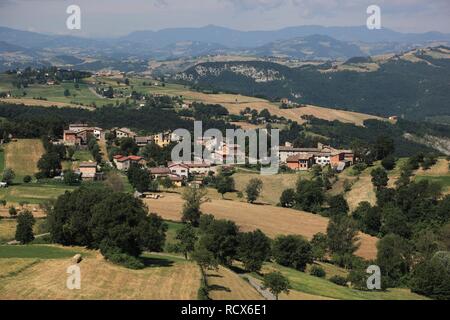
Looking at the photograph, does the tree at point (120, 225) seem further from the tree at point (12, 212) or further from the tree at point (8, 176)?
the tree at point (8, 176)

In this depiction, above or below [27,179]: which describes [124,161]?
above

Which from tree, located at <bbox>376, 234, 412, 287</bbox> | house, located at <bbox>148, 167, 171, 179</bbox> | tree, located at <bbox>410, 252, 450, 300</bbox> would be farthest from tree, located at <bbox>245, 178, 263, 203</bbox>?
tree, located at <bbox>410, 252, 450, 300</bbox>

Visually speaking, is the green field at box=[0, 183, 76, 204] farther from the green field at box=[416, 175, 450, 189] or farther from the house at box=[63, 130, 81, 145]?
the green field at box=[416, 175, 450, 189]

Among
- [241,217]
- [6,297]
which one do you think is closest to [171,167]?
[241,217]

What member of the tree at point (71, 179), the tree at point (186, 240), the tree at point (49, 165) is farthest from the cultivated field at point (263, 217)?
the tree at point (49, 165)

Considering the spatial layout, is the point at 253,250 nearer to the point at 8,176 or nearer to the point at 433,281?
the point at 433,281

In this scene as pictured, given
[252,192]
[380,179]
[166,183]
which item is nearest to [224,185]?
[252,192]
